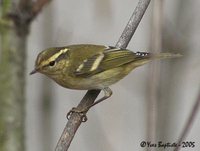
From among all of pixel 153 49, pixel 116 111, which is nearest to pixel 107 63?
pixel 116 111

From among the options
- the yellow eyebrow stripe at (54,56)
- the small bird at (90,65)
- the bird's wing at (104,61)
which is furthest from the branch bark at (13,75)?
the bird's wing at (104,61)

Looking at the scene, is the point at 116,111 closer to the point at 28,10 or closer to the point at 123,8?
the point at 28,10

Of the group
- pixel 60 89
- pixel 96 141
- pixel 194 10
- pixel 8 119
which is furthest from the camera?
pixel 60 89

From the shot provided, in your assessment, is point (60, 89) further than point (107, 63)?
Yes

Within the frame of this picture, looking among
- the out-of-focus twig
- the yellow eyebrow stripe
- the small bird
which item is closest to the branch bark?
the yellow eyebrow stripe

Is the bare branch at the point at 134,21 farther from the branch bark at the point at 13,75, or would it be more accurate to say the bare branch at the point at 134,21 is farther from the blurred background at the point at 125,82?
the branch bark at the point at 13,75

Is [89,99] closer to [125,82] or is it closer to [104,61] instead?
[104,61]

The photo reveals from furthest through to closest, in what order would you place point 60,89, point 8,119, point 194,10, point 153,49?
point 60,89 < point 194,10 < point 8,119 < point 153,49
